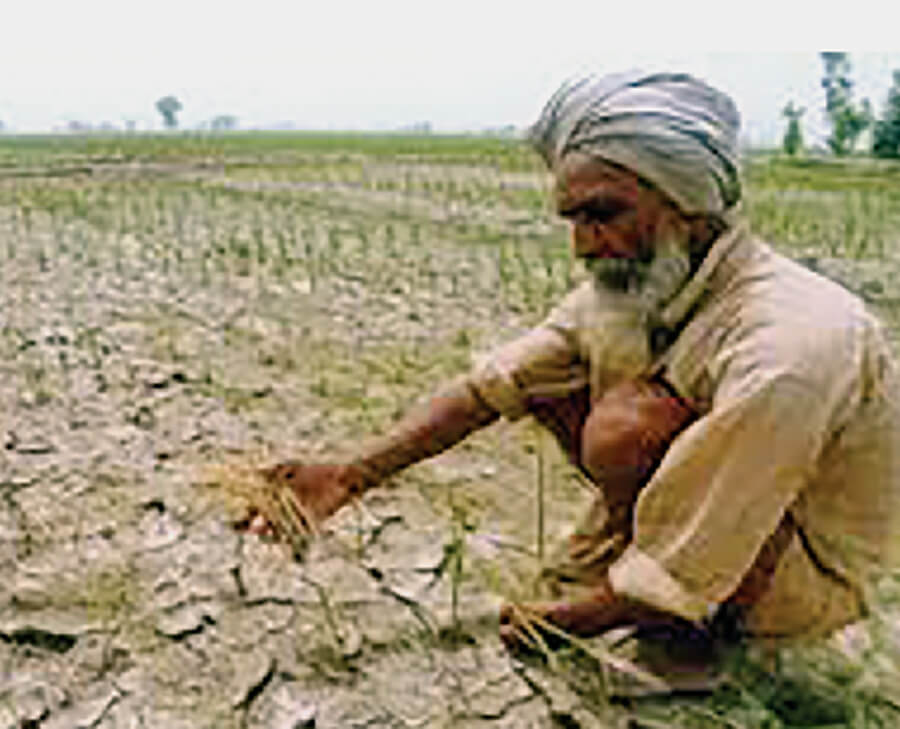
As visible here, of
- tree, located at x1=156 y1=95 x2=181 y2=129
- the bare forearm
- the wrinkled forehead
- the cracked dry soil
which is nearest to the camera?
the wrinkled forehead

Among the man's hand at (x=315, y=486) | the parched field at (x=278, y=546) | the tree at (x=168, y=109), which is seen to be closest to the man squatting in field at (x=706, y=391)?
the parched field at (x=278, y=546)

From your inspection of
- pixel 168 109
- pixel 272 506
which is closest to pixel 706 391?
pixel 272 506

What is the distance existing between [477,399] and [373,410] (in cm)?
109

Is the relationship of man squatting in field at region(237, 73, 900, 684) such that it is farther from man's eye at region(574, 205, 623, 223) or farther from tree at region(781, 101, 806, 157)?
tree at region(781, 101, 806, 157)

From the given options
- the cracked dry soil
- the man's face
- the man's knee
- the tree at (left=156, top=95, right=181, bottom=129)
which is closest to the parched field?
the cracked dry soil

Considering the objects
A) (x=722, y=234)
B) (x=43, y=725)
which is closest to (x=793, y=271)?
(x=722, y=234)

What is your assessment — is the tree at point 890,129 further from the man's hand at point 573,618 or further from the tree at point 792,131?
the man's hand at point 573,618

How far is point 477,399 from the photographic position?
1596 mm

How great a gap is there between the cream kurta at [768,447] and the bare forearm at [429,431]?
24 cm

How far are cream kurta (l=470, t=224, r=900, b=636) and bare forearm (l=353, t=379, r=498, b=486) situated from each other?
24cm

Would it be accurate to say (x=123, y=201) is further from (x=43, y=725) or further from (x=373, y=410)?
(x=43, y=725)

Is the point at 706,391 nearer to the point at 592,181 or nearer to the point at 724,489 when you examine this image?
the point at 724,489

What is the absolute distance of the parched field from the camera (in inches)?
57.2

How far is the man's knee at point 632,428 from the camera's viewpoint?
4.36ft
